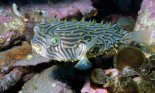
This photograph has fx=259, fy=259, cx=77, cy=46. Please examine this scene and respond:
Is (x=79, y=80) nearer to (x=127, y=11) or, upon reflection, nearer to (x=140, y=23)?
(x=140, y=23)

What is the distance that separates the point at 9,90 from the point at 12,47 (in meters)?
0.70

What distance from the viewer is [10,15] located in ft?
14.3

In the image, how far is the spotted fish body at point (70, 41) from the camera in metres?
2.88

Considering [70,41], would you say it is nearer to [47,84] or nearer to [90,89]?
[90,89]

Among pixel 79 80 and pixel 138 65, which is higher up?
pixel 138 65

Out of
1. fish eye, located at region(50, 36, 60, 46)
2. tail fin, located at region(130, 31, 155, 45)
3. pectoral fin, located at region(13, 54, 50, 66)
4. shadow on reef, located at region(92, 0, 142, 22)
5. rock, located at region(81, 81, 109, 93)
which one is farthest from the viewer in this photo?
shadow on reef, located at region(92, 0, 142, 22)

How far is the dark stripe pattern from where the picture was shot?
288cm

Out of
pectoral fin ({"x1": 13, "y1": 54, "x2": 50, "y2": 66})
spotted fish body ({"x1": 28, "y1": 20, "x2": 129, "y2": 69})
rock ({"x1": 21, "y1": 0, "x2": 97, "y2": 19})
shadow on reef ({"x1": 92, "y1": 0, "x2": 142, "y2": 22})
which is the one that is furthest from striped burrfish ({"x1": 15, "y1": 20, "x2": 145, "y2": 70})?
shadow on reef ({"x1": 92, "y1": 0, "x2": 142, "y2": 22})

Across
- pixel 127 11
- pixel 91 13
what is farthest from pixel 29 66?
pixel 127 11

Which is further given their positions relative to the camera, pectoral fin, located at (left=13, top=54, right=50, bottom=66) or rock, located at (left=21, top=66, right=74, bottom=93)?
pectoral fin, located at (left=13, top=54, right=50, bottom=66)

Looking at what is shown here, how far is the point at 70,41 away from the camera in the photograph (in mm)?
2939

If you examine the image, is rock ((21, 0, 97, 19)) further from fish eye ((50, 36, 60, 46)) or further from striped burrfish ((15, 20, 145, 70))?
fish eye ((50, 36, 60, 46))

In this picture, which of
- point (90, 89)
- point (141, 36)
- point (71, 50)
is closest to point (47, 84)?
point (90, 89)

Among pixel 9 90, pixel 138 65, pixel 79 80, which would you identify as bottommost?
pixel 9 90
